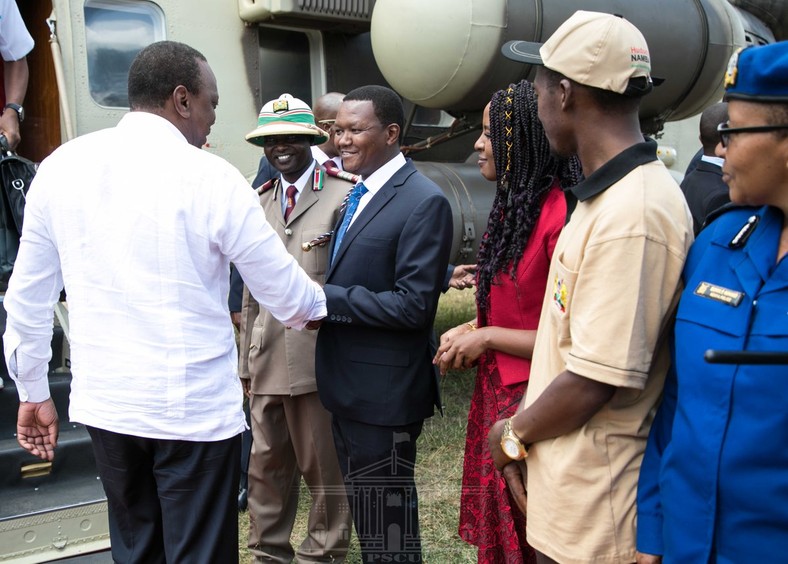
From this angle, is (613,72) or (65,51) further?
(65,51)

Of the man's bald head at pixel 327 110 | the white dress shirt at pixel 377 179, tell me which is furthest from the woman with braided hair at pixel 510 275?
the man's bald head at pixel 327 110

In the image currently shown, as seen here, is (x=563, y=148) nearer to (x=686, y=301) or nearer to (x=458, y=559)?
(x=686, y=301)

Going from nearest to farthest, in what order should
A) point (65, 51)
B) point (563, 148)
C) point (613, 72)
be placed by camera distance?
point (613, 72) < point (563, 148) < point (65, 51)

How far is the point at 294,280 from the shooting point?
7.55ft

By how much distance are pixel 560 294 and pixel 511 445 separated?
0.37 meters

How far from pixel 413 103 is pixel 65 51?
2.29 metres

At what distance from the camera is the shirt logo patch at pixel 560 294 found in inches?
61.5

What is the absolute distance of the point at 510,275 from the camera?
7.09ft

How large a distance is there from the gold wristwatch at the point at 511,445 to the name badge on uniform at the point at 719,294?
0.52 metres

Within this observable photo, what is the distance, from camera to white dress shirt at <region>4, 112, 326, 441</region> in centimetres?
201

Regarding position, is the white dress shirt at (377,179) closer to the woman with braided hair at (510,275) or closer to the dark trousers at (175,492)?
the woman with braided hair at (510,275)

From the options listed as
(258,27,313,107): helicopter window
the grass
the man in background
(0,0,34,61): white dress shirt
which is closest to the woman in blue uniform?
the grass

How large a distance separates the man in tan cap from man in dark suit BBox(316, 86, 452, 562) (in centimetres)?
89

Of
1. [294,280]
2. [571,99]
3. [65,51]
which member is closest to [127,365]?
[294,280]
